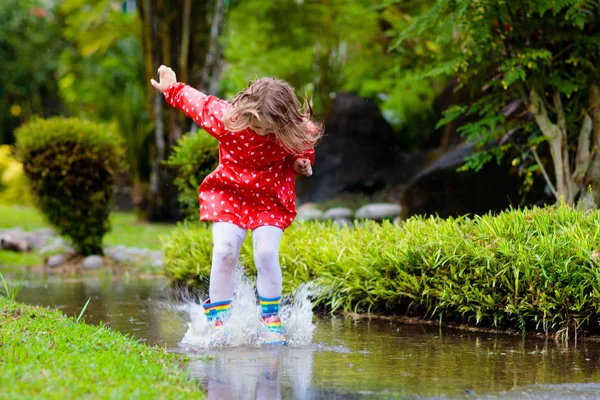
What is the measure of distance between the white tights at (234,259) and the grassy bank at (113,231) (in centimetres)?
450

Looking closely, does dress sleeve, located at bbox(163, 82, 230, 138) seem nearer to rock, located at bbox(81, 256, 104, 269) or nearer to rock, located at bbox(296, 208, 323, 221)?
rock, located at bbox(81, 256, 104, 269)

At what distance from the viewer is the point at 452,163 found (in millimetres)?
9398

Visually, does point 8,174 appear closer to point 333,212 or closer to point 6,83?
point 6,83

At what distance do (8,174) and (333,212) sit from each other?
38.1 feet

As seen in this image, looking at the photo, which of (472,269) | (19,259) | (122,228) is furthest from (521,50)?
(122,228)

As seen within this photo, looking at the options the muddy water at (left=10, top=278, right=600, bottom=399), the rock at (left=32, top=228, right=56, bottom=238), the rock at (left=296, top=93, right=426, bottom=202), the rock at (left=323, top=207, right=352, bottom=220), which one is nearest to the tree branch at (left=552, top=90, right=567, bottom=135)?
the muddy water at (left=10, top=278, right=600, bottom=399)

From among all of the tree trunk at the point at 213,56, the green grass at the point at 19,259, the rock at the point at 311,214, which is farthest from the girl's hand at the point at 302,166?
the tree trunk at the point at 213,56

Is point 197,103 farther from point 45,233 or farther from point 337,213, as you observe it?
point 45,233

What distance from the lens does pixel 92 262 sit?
9.12 meters

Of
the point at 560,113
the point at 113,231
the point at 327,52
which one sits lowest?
the point at 113,231

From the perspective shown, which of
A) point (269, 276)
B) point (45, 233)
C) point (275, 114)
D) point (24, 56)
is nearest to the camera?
point (275, 114)

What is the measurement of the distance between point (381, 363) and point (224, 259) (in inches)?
43.9

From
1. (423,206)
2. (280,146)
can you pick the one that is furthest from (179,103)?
(423,206)

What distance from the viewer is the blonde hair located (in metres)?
4.27
